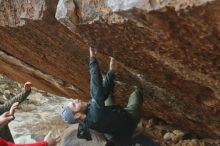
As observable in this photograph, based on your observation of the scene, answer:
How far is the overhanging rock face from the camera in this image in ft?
11.2

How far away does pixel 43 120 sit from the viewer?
9.35 metres

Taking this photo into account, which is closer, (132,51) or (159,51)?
(159,51)

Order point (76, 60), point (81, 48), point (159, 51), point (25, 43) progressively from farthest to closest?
1. point (25, 43)
2. point (76, 60)
3. point (81, 48)
4. point (159, 51)

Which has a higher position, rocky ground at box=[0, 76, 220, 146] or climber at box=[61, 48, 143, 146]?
climber at box=[61, 48, 143, 146]

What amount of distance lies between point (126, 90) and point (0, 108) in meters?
1.72

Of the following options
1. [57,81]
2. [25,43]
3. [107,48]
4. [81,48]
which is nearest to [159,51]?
[107,48]

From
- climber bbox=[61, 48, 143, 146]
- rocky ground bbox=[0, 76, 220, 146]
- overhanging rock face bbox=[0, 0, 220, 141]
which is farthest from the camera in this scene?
rocky ground bbox=[0, 76, 220, 146]

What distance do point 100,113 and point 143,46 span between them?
110cm

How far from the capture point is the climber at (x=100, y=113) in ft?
15.3

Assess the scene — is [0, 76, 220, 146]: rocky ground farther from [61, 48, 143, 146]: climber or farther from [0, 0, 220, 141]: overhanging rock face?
[61, 48, 143, 146]: climber

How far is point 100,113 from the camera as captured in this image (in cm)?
486

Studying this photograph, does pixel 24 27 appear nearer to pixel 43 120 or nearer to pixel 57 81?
pixel 57 81

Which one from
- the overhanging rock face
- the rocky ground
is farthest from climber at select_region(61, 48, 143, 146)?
the rocky ground

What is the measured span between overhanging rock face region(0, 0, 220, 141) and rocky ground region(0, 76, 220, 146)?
273mm
